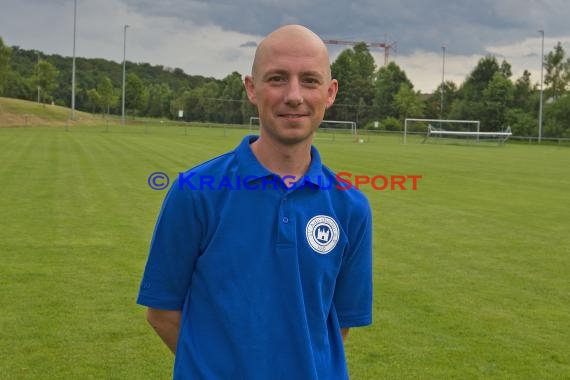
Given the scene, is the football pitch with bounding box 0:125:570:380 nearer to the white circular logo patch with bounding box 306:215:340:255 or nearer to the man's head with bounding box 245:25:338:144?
the white circular logo patch with bounding box 306:215:340:255

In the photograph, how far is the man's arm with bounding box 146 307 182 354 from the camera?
7.58 feet

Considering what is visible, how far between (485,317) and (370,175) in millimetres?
15714

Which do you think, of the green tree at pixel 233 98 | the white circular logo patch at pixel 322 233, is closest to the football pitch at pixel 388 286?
the white circular logo patch at pixel 322 233

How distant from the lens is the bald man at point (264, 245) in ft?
7.00

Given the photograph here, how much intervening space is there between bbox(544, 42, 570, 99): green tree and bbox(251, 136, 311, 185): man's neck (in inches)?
3156

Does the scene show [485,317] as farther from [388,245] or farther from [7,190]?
[7,190]

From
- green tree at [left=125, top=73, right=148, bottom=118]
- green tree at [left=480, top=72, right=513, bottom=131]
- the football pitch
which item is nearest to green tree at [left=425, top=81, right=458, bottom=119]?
green tree at [left=480, top=72, right=513, bottom=131]

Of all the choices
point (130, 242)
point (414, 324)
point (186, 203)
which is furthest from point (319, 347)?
point (130, 242)

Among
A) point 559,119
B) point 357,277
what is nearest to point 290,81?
point 357,277

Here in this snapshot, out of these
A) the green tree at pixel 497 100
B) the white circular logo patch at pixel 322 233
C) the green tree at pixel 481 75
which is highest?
the green tree at pixel 481 75

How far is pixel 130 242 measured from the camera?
10102 mm

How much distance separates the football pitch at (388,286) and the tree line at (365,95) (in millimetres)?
59784

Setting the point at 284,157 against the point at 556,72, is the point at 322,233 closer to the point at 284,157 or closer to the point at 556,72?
the point at 284,157

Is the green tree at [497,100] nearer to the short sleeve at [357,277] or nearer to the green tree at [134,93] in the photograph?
the green tree at [134,93]
